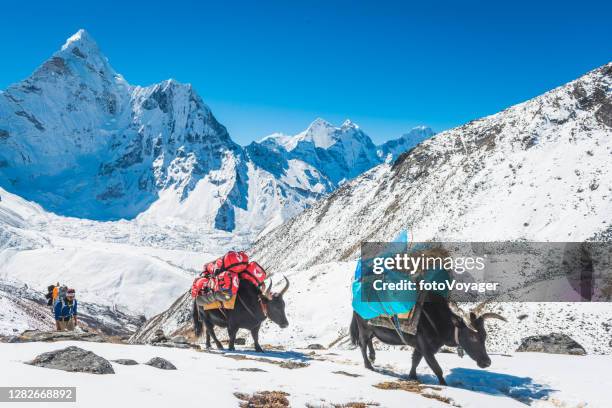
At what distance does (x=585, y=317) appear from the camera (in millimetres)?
25609

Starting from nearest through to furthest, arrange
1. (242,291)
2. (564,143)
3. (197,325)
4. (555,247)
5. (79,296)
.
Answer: (242,291) → (197,325) → (555,247) → (564,143) → (79,296)

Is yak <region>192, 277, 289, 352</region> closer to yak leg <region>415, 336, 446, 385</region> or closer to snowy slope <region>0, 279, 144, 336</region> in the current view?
yak leg <region>415, 336, 446, 385</region>

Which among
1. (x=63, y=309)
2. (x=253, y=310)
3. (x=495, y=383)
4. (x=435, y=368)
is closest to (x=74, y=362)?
(x=253, y=310)

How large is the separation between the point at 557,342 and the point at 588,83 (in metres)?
83.8

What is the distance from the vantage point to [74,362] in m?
9.67

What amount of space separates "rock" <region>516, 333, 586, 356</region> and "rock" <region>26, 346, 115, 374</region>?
1526cm

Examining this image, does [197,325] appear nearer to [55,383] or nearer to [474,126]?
[55,383]

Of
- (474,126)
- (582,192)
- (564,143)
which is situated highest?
(474,126)

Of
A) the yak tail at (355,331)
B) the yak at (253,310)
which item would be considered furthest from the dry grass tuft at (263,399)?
the yak at (253,310)

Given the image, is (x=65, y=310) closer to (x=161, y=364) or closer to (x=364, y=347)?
(x=161, y=364)

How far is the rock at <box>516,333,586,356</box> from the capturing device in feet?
58.1

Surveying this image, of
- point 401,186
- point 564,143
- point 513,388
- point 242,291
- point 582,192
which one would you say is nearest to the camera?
point 513,388

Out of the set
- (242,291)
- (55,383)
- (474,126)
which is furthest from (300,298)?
(474,126)

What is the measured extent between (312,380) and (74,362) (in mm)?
5182
